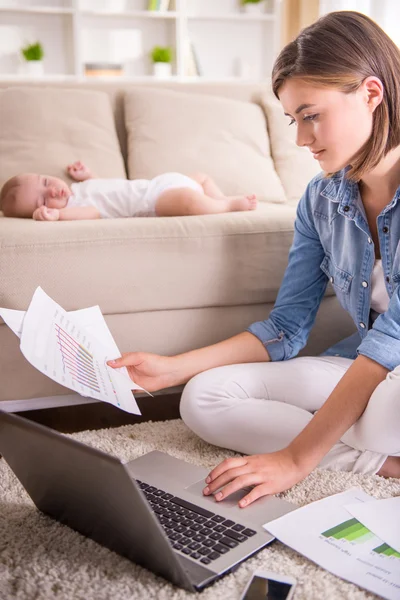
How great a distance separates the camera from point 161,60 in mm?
4008

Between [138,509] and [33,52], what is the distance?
11.6 feet

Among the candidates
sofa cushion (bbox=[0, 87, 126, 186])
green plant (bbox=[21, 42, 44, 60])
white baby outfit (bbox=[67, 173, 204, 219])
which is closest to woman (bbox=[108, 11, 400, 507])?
white baby outfit (bbox=[67, 173, 204, 219])

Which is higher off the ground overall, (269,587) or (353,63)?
(353,63)

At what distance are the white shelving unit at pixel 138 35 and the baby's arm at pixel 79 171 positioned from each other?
2.15 meters

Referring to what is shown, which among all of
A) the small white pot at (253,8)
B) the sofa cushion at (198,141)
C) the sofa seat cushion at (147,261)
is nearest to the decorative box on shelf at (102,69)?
the small white pot at (253,8)

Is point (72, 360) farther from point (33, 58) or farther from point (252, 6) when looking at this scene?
point (252, 6)

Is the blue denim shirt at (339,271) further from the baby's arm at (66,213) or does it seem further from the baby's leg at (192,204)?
the baby's arm at (66,213)

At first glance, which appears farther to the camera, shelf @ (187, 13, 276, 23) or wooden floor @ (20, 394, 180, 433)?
shelf @ (187, 13, 276, 23)

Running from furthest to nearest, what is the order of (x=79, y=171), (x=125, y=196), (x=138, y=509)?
(x=79, y=171) < (x=125, y=196) < (x=138, y=509)

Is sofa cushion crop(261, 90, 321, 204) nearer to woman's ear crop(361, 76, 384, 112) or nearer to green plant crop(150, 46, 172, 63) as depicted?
woman's ear crop(361, 76, 384, 112)

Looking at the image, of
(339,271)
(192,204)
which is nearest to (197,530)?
(339,271)

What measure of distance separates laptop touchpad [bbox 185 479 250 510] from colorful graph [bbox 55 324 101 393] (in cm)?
23

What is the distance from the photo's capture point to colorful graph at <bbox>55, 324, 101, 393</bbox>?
89 cm

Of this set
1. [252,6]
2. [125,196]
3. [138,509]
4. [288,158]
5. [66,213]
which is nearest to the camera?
[138,509]
